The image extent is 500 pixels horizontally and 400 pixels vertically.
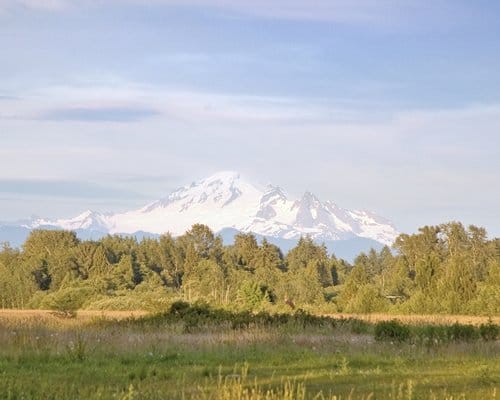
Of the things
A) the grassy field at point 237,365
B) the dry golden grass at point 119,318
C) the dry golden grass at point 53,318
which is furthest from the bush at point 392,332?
the dry golden grass at point 53,318

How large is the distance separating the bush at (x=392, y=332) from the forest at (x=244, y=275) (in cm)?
1775

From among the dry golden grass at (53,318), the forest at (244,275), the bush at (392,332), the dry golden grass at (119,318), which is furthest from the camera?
the forest at (244,275)

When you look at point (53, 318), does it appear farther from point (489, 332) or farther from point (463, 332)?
point (489, 332)

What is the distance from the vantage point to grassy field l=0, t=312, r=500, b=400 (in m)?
13.6

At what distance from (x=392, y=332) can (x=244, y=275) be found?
79.5 meters

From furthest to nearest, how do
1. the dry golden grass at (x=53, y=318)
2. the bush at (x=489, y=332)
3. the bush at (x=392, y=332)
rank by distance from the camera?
the dry golden grass at (x=53, y=318) → the bush at (x=489, y=332) → the bush at (x=392, y=332)

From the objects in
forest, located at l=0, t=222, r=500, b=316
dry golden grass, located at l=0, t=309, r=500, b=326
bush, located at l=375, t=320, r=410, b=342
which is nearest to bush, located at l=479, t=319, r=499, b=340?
dry golden grass, located at l=0, t=309, r=500, b=326

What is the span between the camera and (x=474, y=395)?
13.8 m

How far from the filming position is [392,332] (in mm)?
27250

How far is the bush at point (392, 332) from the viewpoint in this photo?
26797 mm

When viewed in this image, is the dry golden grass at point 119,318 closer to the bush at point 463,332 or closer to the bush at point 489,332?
the bush at point 489,332

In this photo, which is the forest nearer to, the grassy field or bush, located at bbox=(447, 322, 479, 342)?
bush, located at bbox=(447, 322, 479, 342)

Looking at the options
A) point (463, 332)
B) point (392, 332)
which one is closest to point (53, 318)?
point (392, 332)

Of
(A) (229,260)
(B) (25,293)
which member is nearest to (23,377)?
(B) (25,293)
